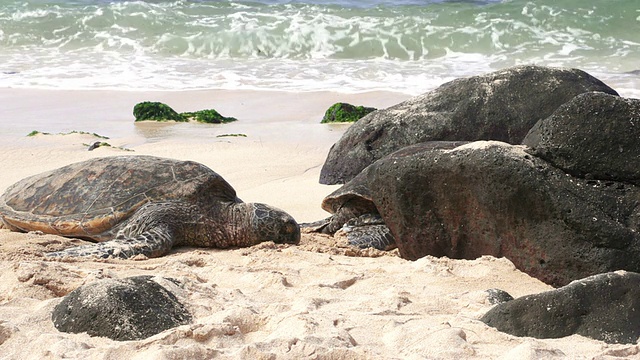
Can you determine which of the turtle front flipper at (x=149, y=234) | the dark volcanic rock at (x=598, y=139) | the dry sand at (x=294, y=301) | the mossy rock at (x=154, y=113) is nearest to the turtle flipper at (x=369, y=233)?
the dry sand at (x=294, y=301)

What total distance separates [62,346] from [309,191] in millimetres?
4350

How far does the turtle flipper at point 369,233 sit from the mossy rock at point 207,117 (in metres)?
4.88

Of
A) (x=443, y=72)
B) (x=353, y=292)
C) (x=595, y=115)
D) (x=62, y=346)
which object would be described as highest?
(x=595, y=115)

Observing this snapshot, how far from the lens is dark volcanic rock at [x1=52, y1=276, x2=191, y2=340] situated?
121 inches

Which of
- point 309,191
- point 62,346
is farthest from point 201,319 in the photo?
point 309,191

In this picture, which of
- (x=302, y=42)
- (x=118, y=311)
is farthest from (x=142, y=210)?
(x=302, y=42)

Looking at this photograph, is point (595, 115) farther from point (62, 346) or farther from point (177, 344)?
point (62, 346)

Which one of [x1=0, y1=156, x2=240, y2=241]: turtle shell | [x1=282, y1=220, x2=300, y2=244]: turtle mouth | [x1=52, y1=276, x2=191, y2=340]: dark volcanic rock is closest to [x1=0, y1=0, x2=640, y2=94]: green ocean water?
[x1=0, y1=156, x2=240, y2=241]: turtle shell

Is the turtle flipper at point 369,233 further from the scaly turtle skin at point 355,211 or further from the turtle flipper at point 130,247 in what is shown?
the turtle flipper at point 130,247

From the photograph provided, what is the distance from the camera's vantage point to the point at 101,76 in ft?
46.1

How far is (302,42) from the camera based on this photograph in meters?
17.1

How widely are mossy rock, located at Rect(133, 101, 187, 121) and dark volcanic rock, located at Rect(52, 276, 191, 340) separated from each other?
7.23 meters

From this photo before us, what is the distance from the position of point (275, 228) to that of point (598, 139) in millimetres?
2098

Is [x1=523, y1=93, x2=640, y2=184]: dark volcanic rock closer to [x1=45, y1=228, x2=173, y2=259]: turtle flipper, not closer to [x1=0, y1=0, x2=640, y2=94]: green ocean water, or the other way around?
[x1=45, y1=228, x2=173, y2=259]: turtle flipper
